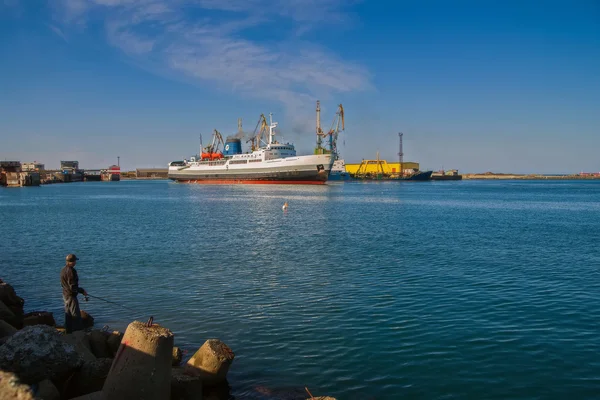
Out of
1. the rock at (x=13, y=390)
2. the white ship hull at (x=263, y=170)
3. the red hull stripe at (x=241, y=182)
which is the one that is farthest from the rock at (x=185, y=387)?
the red hull stripe at (x=241, y=182)

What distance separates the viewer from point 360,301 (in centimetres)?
1536

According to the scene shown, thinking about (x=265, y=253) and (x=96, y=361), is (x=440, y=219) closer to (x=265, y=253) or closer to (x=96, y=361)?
(x=265, y=253)

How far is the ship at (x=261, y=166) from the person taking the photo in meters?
103

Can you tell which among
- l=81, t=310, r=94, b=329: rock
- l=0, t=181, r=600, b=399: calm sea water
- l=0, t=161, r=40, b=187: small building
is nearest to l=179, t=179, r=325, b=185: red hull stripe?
l=0, t=161, r=40, b=187: small building

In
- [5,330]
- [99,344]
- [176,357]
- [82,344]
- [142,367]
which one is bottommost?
[176,357]

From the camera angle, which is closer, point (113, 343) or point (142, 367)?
point (142, 367)

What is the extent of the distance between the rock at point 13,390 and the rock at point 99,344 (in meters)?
4.83

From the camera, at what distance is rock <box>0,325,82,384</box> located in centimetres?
649

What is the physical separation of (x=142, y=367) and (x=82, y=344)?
2790mm

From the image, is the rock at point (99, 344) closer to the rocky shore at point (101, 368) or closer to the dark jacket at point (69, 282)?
the rocky shore at point (101, 368)

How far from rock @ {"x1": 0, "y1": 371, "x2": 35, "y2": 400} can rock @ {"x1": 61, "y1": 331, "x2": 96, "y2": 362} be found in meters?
3.05

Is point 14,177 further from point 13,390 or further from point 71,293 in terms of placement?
point 13,390

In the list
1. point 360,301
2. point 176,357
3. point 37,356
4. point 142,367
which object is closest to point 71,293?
point 176,357

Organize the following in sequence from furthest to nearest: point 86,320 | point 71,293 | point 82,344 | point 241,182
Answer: point 241,182 < point 86,320 < point 71,293 < point 82,344
